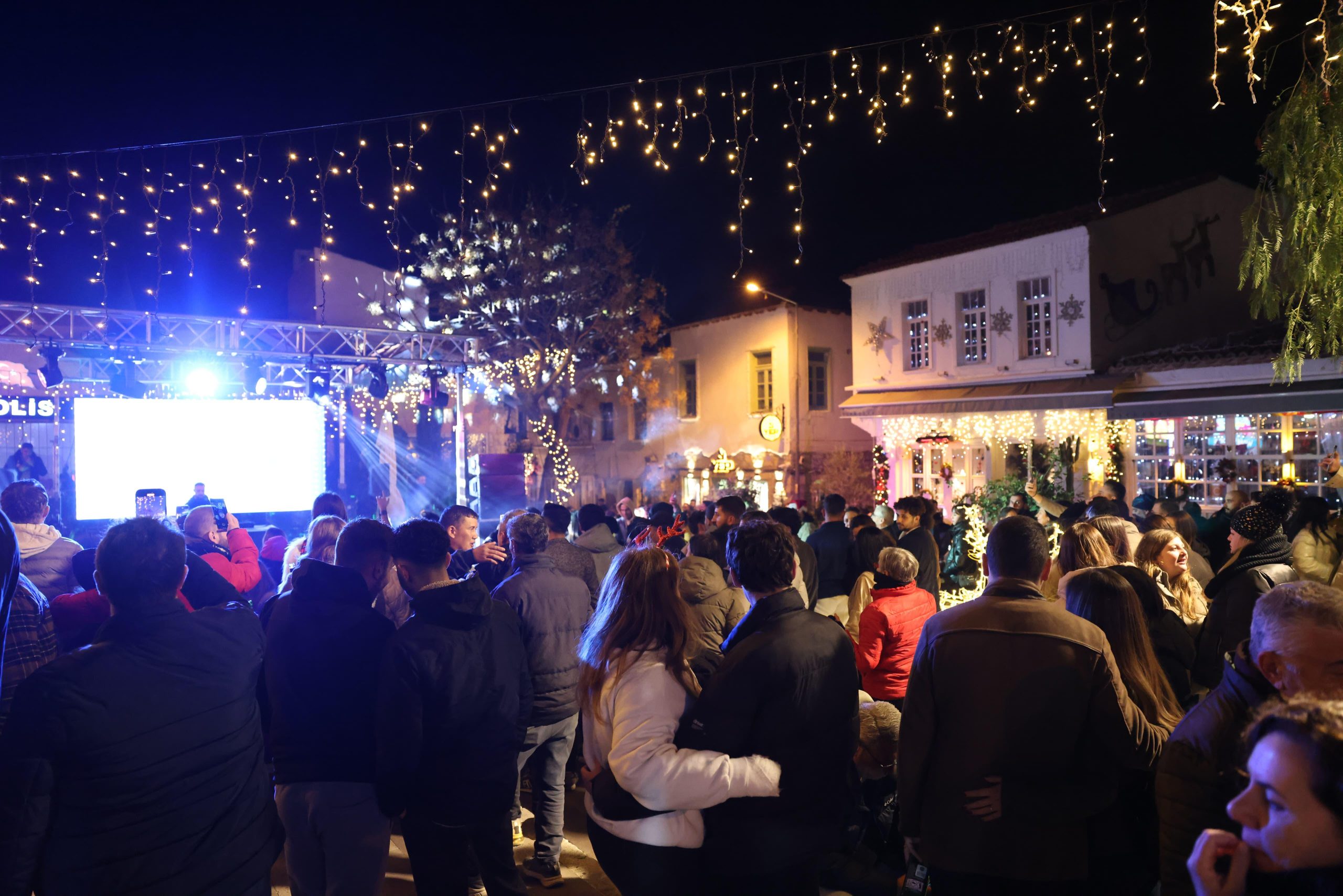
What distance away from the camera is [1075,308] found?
15234 millimetres

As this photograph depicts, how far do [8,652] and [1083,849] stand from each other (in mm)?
3677

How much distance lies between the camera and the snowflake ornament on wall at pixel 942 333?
17.5 m

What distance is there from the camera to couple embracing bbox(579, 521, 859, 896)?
7.32 ft

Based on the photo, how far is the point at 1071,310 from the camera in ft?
50.3

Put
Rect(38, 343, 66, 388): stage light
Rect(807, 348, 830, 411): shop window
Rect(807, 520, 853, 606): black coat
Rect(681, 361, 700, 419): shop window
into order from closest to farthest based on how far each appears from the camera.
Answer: Rect(807, 520, 853, 606): black coat < Rect(38, 343, 66, 388): stage light < Rect(807, 348, 830, 411): shop window < Rect(681, 361, 700, 419): shop window

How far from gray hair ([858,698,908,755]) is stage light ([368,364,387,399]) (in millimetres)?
10810

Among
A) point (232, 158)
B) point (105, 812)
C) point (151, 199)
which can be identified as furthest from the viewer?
point (151, 199)

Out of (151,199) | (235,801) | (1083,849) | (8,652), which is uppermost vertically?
(151,199)

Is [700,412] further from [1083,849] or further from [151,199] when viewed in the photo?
[1083,849]

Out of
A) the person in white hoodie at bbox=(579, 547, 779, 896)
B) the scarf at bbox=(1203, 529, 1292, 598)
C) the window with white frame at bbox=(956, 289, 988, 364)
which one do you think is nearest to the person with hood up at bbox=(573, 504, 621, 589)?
the person in white hoodie at bbox=(579, 547, 779, 896)

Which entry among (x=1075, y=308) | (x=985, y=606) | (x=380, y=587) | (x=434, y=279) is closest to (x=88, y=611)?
(x=380, y=587)

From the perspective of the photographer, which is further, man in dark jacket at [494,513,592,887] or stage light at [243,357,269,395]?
stage light at [243,357,269,395]

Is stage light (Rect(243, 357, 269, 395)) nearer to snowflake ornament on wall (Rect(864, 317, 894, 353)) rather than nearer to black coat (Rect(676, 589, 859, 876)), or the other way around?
black coat (Rect(676, 589, 859, 876))

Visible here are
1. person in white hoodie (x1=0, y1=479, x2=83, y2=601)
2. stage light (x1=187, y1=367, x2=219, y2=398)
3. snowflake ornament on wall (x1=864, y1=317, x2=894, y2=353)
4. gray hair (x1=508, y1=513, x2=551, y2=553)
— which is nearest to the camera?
gray hair (x1=508, y1=513, x2=551, y2=553)
